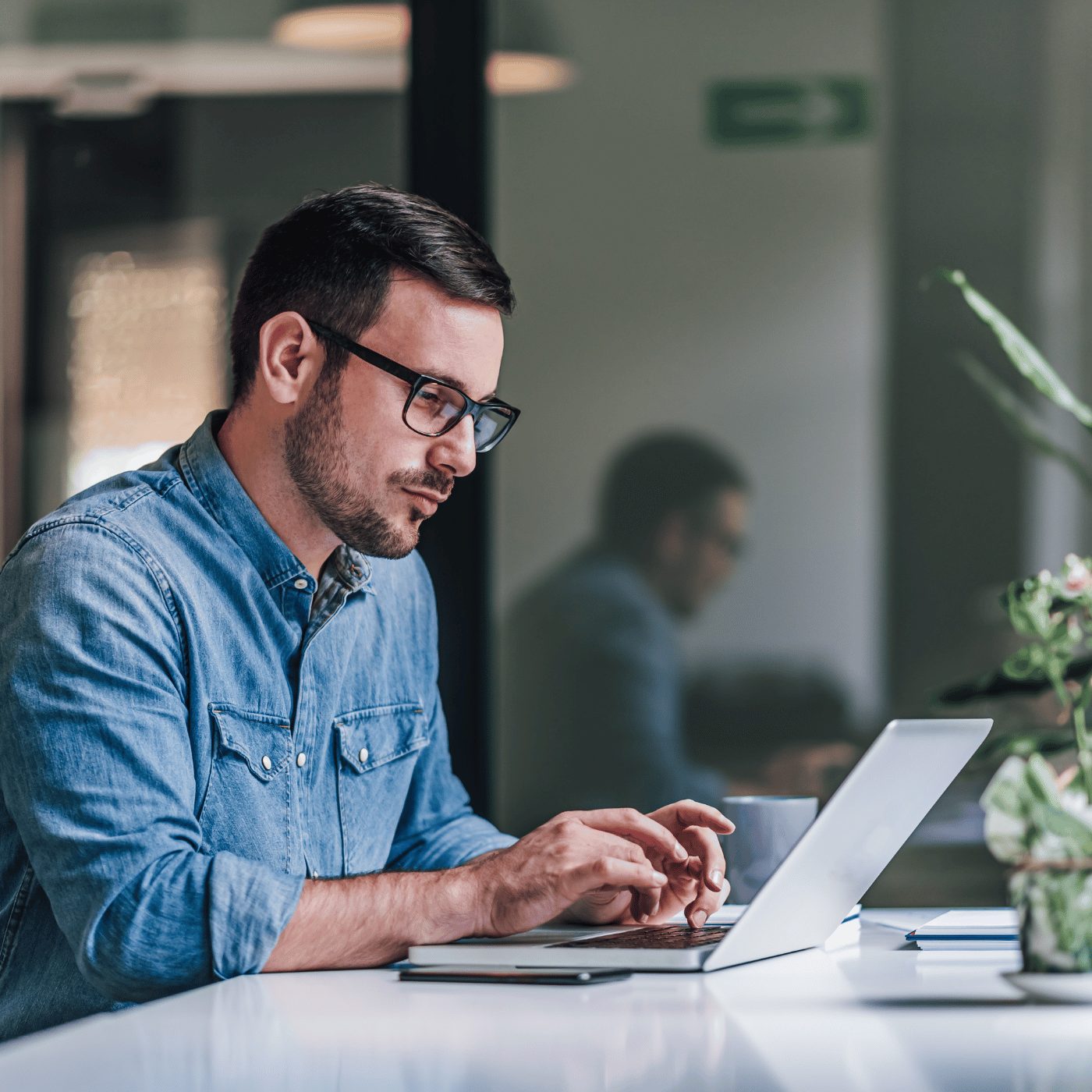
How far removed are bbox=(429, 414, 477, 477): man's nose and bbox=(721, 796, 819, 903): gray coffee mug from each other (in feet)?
1.43

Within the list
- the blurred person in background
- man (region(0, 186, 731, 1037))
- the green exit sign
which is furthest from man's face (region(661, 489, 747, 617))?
man (region(0, 186, 731, 1037))

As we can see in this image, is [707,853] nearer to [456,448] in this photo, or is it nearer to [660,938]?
[660,938]

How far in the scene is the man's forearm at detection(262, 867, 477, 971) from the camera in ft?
3.60

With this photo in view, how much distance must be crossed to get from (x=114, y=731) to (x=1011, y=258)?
1941 mm

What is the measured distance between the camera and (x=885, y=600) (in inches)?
102

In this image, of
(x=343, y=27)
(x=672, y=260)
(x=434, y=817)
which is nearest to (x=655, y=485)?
(x=672, y=260)

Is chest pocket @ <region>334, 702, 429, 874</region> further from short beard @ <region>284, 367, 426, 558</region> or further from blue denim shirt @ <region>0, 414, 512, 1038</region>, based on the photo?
short beard @ <region>284, 367, 426, 558</region>

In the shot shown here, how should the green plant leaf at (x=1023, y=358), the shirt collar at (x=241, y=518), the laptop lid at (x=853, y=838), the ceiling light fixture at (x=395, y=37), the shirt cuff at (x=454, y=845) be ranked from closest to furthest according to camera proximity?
the laptop lid at (x=853, y=838), the shirt collar at (x=241, y=518), the shirt cuff at (x=454, y=845), the green plant leaf at (x=1023, y=358), the ceiling light fixture at (x=395, y=37)

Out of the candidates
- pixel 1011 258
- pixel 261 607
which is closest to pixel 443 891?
pixel 261 607

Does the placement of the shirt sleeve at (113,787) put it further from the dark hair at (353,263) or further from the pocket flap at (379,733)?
the dark hair at (353,263)

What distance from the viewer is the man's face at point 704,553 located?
2.62m

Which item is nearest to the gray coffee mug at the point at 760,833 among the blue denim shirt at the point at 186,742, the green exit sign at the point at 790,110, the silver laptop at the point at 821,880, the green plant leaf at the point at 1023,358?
the silver laptop at the point at 821,880

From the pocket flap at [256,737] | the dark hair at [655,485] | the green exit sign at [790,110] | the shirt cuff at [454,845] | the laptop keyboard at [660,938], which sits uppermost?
the green exit sign at [790,110]

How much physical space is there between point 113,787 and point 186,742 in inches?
3.6
